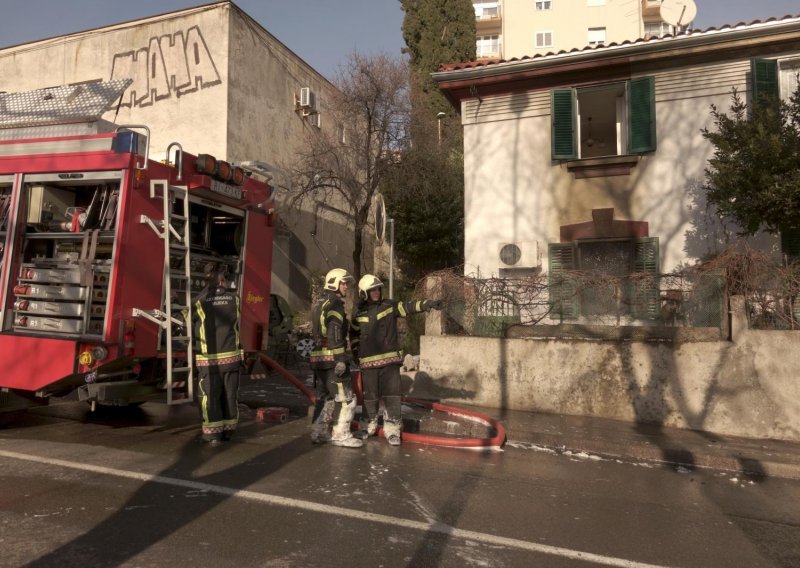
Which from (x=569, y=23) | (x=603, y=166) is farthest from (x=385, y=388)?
(x=569, y=23)

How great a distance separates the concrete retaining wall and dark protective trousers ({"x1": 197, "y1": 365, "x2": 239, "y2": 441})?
3.26 metres

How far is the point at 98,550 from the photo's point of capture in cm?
334

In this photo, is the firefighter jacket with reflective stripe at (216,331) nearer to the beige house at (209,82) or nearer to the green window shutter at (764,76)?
the green window shutter at (764,76)

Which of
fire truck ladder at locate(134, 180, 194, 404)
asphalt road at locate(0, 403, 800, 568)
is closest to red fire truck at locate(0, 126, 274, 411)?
fire truck ladder at locate(134, 180, 194, 404)

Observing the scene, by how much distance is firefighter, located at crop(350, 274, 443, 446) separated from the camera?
6.09m

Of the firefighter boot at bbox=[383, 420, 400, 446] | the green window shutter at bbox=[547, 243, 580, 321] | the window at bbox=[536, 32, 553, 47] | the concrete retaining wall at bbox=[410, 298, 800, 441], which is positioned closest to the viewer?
the firefighter boot at bbox=[383, 420, 400, 446]

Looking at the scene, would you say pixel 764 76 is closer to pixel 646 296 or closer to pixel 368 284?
pixel 646 296

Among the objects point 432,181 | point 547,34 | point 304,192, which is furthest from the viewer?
point 547,34

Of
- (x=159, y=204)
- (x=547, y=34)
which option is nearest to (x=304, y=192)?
(x=159, y=204)

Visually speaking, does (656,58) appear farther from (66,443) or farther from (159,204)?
(66,443)

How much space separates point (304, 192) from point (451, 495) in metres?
Answer: 11.8

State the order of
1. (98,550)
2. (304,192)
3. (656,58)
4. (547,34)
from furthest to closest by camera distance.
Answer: (547,34) → (304,192) → (656,58) → (98,550)

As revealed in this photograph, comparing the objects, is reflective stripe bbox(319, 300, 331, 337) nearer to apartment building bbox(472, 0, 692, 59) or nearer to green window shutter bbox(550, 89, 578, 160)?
green window shutter bbox(550, 89, 578, 160)

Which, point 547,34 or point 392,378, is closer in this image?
point 392,378
